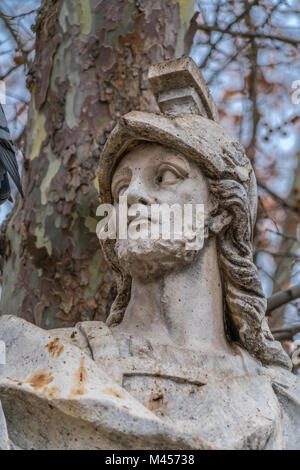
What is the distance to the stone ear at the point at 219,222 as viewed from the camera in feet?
13.5

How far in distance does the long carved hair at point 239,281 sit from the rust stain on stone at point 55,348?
686 mm

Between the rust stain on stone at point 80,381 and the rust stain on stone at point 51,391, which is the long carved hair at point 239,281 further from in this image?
the rust stain on stone at point 51,391

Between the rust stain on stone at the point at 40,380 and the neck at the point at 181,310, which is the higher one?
the neck at the point at 181,310

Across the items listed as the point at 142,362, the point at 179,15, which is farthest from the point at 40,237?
the point at 142,362

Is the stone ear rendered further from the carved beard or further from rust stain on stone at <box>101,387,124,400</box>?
rust stain on stone at <box>101,387,124,400</box>

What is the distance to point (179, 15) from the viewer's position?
6.41m

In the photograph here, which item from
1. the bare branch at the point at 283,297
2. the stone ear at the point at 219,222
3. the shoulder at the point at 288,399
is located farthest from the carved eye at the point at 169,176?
the bare branch at the point at 283,297

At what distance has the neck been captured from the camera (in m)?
3.94

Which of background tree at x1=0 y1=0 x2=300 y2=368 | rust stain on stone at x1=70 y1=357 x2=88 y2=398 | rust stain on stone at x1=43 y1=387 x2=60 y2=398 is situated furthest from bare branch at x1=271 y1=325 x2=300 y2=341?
rust stain on stone at x1=43 y1=387 x2=60 y2=398

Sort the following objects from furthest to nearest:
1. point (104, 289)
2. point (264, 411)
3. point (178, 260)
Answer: point (104, 289) < point (178, 260) < point (264, 411)

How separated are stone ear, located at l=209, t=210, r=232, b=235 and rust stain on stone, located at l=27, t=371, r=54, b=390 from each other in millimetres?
1047
